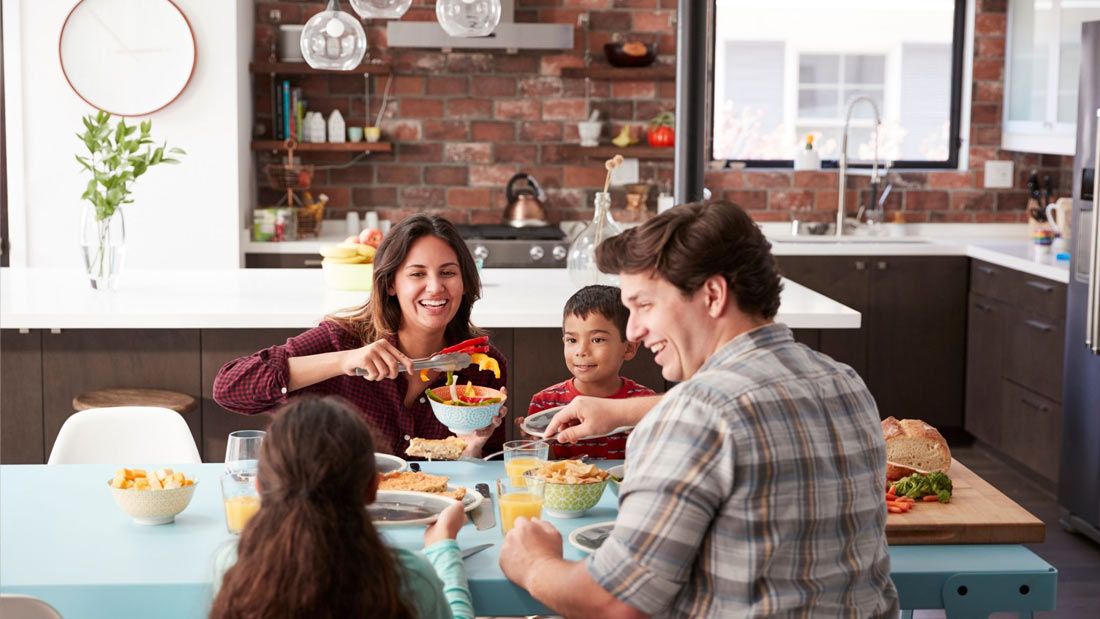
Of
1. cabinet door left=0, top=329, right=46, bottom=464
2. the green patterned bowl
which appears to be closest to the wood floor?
the green patterned bowl

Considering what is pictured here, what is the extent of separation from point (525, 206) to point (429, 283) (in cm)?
315

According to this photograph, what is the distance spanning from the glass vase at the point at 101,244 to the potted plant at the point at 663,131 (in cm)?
287

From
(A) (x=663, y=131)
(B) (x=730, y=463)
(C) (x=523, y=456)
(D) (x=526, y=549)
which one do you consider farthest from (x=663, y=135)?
(B) (x=730, y=463)

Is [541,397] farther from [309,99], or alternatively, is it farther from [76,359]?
[309,99]

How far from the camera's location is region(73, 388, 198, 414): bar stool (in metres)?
3.65

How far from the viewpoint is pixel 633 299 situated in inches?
68.3

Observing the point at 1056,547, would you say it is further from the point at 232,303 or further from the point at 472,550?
the point at 472,550

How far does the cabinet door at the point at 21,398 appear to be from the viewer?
376 cm

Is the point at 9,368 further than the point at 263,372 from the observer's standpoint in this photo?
Yes

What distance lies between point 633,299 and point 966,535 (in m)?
0.76

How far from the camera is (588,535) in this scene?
79.8 inches

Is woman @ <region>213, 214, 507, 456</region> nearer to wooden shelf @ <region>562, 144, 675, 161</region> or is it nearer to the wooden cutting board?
the wooden cutting board

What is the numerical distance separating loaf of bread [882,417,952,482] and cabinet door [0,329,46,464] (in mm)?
2567

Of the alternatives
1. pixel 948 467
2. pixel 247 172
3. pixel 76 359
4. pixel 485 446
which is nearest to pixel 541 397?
pixel 485 446
